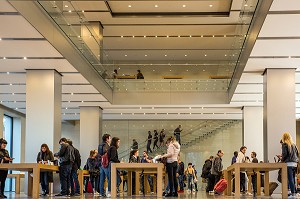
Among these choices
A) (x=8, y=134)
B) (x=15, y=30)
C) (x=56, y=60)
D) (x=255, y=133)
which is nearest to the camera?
(x=15, y=30)

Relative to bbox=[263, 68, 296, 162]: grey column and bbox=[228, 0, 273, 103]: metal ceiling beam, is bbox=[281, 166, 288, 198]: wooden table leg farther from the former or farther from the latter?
bbox=[263, 68, 296, 162]: grey column

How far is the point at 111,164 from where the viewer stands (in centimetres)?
1658

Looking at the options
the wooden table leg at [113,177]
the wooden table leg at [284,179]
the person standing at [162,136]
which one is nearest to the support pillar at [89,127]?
the person standing at [162,136]

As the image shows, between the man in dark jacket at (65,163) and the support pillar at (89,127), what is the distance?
1471cm

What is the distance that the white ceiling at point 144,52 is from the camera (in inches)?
628

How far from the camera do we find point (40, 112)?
21.3 meters

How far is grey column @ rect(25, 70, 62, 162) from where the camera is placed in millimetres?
21078

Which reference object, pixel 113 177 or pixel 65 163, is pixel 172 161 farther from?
pixel 65 163

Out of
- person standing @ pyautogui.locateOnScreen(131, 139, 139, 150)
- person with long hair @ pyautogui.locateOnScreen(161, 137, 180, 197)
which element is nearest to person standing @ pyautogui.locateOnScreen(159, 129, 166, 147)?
person standing @ pyautogui.locateOnScreen(131, 139, 139, 150)

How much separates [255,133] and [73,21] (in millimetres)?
15013

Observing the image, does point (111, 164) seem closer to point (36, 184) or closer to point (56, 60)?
point (36, 184)

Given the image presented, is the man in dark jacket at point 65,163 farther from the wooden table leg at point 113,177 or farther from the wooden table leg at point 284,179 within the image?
the wooden table leg at point 284,179

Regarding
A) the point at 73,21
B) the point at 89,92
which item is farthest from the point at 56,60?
the point at 89,92

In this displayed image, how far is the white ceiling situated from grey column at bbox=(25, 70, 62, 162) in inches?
20.4
